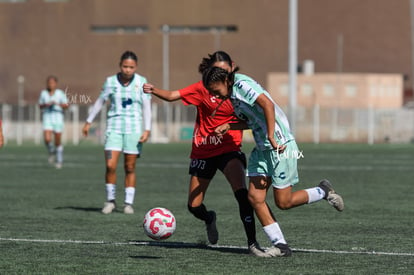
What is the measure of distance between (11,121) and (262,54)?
1904 centimetres

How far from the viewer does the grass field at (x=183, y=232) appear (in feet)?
30.8

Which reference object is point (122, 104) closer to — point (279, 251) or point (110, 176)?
point (110, 176)

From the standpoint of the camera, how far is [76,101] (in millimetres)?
10719

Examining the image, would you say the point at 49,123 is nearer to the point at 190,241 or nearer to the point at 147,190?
the point at 147,190

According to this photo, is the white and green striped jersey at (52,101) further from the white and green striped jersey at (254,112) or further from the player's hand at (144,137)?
the white and green striped jersey at (254,112)

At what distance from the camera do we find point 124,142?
14.9 m

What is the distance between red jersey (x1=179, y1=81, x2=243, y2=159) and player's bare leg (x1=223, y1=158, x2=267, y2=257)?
8.3 inches

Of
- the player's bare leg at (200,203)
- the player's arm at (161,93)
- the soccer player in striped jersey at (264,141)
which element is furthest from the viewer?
the player's bare leg at (200,203)

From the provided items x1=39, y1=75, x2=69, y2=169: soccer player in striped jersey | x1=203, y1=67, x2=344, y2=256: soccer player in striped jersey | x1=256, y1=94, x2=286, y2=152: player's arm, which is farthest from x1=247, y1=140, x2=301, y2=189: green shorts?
x1=39, y1=75, x2=69, y2=169: soccer player in striped jersey

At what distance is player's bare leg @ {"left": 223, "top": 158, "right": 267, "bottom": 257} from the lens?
1026 cm

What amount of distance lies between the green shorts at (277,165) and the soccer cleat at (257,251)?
0.67m

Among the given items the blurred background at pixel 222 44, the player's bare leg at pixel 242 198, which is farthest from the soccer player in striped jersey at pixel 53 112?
the blurred background at pixel 222 44

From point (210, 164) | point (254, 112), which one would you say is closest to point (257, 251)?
point (210, 164)

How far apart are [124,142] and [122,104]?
0.54 metres
